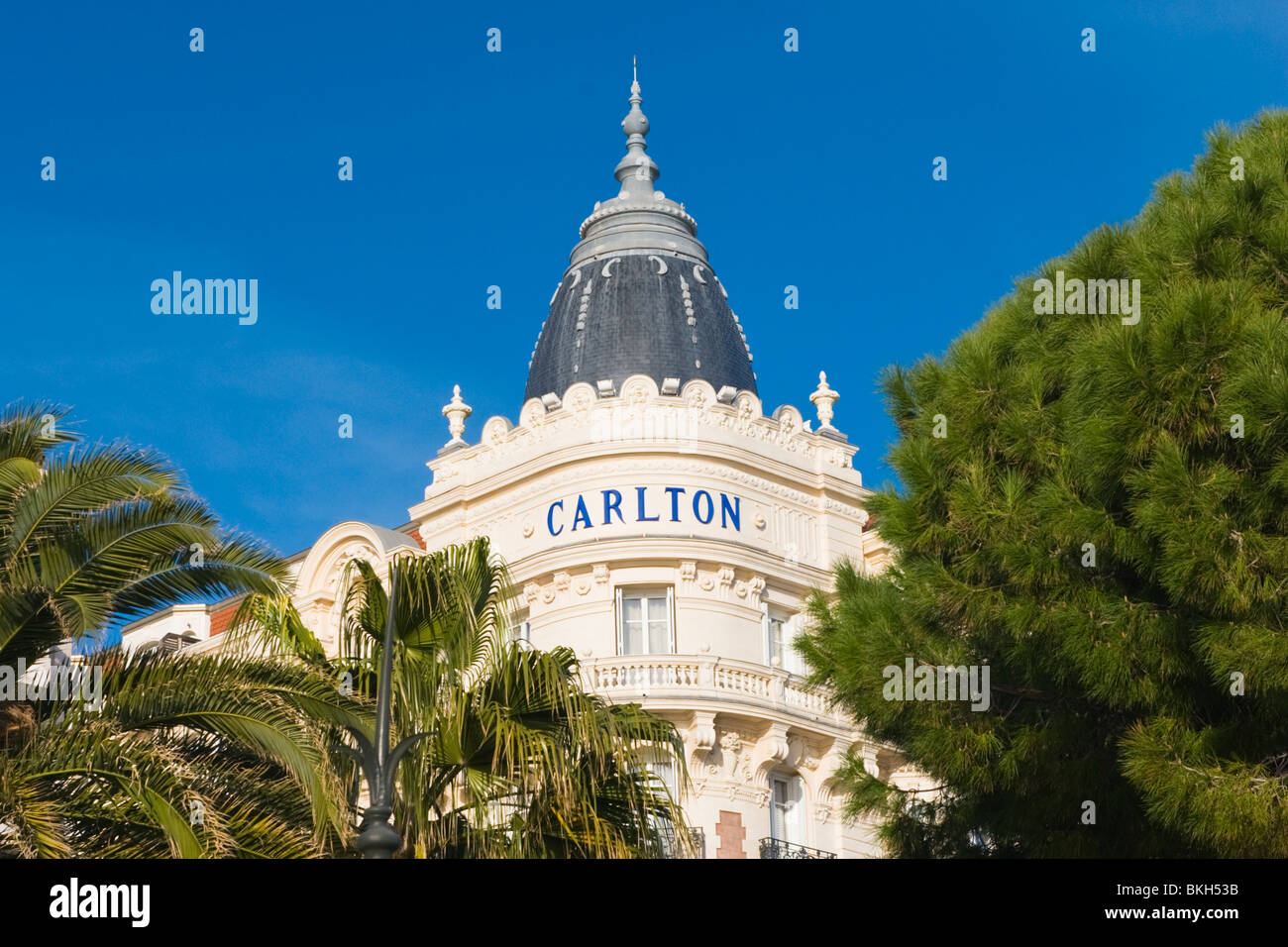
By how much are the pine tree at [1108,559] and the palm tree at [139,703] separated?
19.0ft

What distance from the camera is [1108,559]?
16.9 m

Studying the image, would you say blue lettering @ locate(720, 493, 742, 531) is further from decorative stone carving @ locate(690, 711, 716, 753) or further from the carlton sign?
decorative stone carving @ locate(690, 711, 716, 753)

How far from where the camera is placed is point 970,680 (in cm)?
1830

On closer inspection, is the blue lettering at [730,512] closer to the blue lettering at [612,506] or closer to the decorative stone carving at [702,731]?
the blue lettering at [612,506]

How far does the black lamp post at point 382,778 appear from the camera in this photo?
13.6 meters

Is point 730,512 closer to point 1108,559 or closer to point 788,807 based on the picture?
point 788,807

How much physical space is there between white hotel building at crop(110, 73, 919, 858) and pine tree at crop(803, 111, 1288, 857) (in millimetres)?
11232

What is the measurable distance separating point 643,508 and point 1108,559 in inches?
619

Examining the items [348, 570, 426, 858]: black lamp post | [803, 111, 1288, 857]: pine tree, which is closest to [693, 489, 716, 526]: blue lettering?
[803, 111, 1288, 857]: pine tree

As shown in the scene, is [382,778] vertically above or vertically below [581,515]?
below

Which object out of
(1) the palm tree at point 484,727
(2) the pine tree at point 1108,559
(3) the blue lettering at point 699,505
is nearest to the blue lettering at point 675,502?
(3) the blue lettering at point 699,505

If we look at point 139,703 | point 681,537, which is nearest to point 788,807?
point 681,537

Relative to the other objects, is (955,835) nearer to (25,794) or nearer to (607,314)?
(25,794)
